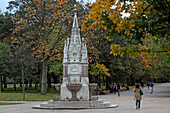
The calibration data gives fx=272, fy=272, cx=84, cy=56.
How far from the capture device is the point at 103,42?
39.6 metres

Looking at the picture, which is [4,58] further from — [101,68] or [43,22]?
[101,68]

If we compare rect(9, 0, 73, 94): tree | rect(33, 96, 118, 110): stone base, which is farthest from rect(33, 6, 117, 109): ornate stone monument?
rect(9, 0, 73, 94): tree

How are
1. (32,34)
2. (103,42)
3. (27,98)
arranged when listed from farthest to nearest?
(103,42) → (32,34) → (27,98)

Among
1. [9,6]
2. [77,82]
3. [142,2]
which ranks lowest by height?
[77,82]

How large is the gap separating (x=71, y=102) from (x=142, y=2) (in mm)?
12043

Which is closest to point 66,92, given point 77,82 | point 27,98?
point 77,82

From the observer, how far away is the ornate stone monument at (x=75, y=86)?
18391 millimetres

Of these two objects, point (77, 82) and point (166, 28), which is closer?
point (166, 28)

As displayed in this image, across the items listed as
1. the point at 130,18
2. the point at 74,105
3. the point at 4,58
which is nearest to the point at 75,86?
the point at 74,105

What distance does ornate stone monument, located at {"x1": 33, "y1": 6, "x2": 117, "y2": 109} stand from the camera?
18.4 metres

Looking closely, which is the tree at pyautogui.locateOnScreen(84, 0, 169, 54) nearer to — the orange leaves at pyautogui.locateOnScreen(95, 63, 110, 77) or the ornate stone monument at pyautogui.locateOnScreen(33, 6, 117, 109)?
the ornate stone monument at pyautogui.locateOnScreen(33, 6, 117, 109)

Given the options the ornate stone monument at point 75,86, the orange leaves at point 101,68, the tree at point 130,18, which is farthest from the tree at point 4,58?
the tree at point 130,18

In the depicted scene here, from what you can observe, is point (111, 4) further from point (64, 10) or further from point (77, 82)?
point (64, 10)

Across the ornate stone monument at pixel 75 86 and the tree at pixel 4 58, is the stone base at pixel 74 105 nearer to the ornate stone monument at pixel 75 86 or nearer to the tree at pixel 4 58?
the ornate stone monument at pixel 75 86
